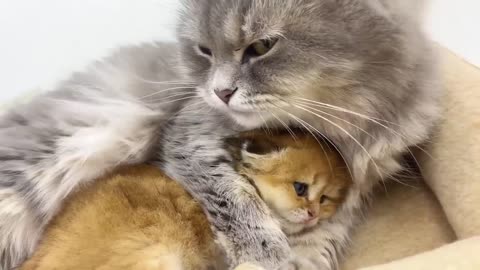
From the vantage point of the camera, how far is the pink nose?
1.22m

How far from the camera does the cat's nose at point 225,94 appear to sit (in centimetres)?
122

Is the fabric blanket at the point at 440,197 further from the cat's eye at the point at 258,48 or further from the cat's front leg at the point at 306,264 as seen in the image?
the cat's eye at the point at 258,48

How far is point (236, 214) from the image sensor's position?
1298mm

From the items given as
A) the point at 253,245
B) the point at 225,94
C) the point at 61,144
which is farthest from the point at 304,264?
the point at 61,144

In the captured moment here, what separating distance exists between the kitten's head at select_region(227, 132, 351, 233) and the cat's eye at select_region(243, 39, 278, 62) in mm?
199

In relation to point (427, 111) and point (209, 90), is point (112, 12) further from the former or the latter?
point (427, 111)

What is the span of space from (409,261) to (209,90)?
53 cm

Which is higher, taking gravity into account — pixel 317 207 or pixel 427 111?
pixel 427 111

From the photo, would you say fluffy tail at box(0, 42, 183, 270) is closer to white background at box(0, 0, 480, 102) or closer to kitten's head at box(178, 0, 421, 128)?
kitten's head at box(178, 0, 421, 128)

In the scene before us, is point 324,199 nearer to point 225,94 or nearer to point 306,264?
point 306,264

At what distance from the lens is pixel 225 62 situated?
1264 millimetres

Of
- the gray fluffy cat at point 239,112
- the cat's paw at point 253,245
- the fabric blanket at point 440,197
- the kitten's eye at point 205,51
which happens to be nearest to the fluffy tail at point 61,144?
the gray fluffy cat at point 239,112

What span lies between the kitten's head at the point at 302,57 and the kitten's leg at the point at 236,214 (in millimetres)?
136

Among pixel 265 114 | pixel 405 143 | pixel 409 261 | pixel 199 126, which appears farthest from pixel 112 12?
pixel 409 261
